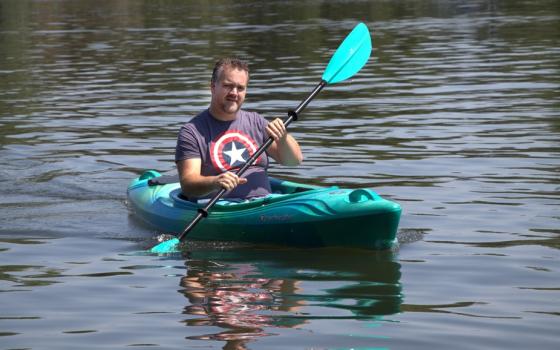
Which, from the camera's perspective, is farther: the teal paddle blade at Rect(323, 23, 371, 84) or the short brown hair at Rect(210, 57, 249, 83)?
the teal paddle blade at Rect(323, 23, 371, 84)

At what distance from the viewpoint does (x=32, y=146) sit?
1338 cm

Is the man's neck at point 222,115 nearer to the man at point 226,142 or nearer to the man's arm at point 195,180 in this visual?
the man at point 226,142

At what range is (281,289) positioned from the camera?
7188 mm

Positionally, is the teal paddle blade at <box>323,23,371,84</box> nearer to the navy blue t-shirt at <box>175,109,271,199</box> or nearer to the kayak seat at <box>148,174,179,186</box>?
the navy blue t-shirt at <box>175,109,271,199</box>

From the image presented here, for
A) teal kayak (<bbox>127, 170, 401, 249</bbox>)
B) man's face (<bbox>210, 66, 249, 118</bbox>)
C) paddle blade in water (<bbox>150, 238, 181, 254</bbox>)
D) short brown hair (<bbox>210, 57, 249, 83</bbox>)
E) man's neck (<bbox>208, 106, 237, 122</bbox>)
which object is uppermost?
short brown hair (<bbox>210, 57, 249, 83</bbox>)

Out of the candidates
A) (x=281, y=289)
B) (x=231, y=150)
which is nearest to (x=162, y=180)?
(x=231, y=150)

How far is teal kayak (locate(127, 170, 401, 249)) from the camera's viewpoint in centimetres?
809

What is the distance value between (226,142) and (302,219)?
0.90 m

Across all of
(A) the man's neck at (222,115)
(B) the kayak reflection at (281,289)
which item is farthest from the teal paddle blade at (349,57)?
(B) the kayak reflection at (281,289)

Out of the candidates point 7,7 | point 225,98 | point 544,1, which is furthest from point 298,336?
point 7,7

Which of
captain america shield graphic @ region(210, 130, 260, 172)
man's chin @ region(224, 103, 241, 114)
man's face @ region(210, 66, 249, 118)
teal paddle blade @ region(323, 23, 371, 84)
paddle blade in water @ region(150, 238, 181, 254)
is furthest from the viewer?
teal paddle blade @ region(323, 23, 371, 84)

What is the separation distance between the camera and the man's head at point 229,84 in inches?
337

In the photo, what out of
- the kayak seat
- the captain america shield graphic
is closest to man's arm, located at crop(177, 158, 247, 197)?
the captain america shield graphic

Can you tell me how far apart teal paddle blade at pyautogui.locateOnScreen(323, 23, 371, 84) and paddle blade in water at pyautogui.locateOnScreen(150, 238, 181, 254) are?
2084 mm
